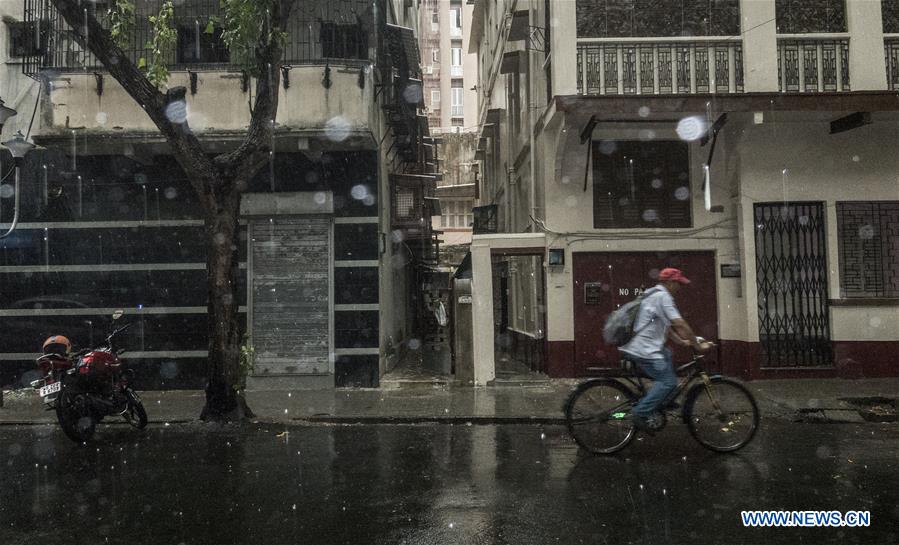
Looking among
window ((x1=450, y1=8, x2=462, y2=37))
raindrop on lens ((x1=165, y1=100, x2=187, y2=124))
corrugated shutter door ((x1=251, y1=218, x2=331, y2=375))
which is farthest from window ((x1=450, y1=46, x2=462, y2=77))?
raindrop on lens ((x1=165, y1=100, x2=187, y2=124))

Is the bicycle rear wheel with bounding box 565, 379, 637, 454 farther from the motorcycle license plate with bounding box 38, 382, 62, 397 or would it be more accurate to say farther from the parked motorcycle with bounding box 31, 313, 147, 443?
the motorcycle license plate with bounding box 38, 382, 62, 397

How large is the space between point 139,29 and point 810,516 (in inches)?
502

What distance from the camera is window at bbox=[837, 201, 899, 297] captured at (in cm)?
1209

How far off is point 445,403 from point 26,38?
10149 millimetres

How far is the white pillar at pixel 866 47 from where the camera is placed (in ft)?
37.8

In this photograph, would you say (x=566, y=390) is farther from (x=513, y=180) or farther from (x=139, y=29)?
(x=139, y=29)

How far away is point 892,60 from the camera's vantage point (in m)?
11.7

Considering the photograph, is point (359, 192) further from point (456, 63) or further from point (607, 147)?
point (456, 63)

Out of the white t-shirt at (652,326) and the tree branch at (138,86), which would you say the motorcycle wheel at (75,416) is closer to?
the tree branch at (138,86)

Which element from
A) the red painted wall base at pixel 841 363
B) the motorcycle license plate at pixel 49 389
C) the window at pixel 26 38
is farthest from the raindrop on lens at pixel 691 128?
the window at pixel 26 38

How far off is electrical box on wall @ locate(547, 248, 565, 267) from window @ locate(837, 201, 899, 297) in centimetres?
500

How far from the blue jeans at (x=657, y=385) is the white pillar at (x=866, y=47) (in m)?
7.92

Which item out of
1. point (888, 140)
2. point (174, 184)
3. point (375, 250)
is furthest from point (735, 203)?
point (174, 184)

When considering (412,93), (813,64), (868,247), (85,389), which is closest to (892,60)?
(813,64)
